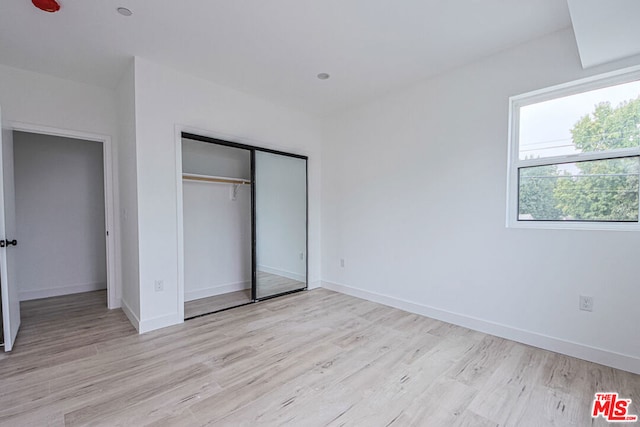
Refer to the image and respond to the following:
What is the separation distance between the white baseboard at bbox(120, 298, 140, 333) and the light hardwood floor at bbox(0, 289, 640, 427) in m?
0.07

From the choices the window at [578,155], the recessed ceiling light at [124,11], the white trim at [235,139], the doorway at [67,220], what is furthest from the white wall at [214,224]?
the window at [578,155]

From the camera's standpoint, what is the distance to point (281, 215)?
4176 millimetres

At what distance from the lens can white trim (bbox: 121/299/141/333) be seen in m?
2.83

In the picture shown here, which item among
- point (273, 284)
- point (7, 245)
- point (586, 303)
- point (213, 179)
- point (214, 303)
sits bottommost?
point (214, 303)

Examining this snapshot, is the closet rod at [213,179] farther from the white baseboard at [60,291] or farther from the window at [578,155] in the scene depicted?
the window at [578,155]

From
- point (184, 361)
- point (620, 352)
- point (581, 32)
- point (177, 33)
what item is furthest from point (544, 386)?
point (177, 33)

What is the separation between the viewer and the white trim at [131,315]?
9.28ft

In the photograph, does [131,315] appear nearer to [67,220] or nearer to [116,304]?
[116,304]

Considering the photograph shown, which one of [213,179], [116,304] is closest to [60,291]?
[116,304]

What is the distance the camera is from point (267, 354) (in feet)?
7.73

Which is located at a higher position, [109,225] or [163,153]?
[163,153]

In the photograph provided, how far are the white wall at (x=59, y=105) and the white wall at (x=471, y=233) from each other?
293 centimetres

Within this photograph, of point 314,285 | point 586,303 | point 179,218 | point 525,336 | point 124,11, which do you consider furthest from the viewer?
point 314,285

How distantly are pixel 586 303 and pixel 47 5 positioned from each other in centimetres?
455
